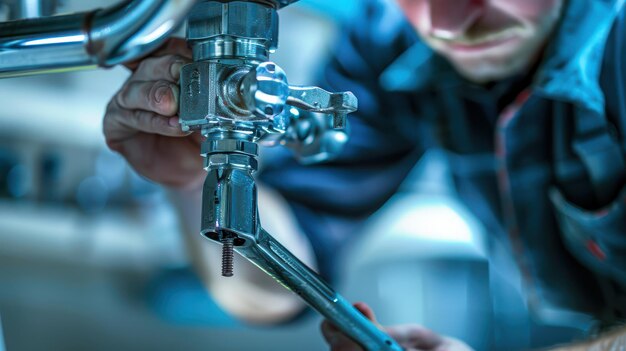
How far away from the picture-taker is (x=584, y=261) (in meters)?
0.83

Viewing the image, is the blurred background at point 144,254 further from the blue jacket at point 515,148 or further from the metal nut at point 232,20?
the metal nut at point 232,20

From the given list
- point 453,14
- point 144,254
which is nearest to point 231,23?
point 453,14

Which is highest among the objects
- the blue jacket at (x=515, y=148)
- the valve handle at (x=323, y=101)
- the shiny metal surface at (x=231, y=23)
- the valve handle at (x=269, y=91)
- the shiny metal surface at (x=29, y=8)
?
the blue jacket at (x=515, y=148)

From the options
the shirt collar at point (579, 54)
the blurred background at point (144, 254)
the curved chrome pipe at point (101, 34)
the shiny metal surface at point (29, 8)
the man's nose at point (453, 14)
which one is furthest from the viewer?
the blurred background at point (144, 254)

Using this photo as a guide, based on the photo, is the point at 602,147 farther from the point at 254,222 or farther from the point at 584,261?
the point at 254,222

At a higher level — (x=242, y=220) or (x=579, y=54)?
(x=579, y=54)

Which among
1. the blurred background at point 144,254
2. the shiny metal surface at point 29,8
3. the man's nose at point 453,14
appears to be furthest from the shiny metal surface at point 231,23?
the blurred background at point 144,254

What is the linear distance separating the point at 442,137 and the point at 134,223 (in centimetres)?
78

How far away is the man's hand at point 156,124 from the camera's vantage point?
38 cm

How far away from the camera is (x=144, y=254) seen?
60.6 inches

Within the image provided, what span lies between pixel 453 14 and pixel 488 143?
12.0 inches

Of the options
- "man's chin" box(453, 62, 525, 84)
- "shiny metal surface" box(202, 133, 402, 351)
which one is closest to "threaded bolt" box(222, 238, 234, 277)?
"shiny metal surface" box(202, 133, 402, 351)

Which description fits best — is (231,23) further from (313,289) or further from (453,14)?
(453,14)

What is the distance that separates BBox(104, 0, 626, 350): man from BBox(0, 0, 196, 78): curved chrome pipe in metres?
0.15
